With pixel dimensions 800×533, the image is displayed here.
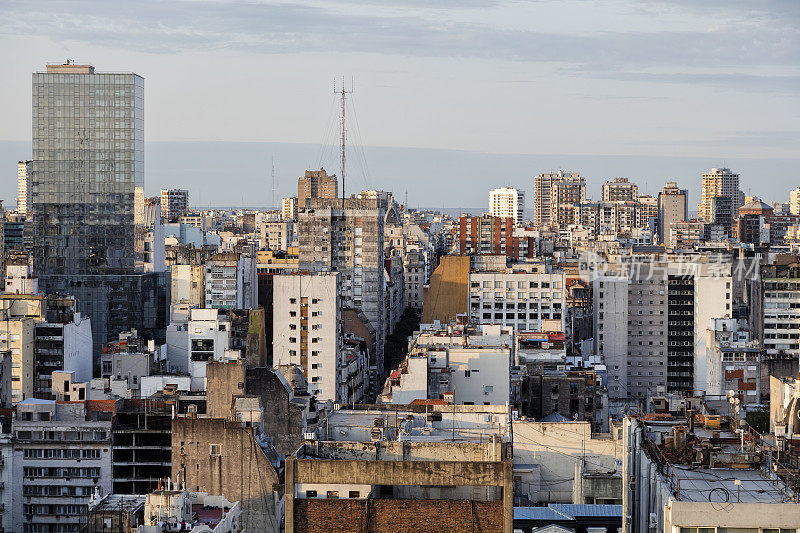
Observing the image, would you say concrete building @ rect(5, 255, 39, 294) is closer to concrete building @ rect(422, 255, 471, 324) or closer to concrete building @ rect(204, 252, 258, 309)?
concrete building @ rect(204, 252, 258, 309)

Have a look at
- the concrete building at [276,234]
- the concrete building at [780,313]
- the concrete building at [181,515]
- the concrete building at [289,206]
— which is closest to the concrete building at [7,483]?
the concrete building at [181,515]

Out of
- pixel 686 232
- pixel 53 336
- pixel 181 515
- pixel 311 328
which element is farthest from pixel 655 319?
pixel 686 232

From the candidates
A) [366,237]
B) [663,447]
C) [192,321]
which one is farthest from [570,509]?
[366,237]

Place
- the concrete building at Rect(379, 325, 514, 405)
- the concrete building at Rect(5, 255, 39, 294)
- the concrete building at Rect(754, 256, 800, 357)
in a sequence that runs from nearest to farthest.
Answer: the concrete building at Rect(379, 325, 514, 405) < the concrete building at Rect(5, 255, 39, 294) < the concrete building at Rect(754, 256, 800, 357)

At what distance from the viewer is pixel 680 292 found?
75.8 m

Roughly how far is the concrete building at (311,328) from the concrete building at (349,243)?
26.0 m

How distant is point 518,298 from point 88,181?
1006 inches

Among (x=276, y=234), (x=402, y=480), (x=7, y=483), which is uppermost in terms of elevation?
(x=276, y=234)

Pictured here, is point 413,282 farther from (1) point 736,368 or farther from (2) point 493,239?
(1) point 736,368

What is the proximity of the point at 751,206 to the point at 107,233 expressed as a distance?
361 feet

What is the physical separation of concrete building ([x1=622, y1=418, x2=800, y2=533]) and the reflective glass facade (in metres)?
56.3

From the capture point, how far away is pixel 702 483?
20.7 meters

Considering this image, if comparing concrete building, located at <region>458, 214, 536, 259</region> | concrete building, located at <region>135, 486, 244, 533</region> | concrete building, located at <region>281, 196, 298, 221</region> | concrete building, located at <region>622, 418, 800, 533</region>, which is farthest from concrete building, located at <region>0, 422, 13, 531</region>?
concrete building, located at <region>281, 196, 298, 221</region>

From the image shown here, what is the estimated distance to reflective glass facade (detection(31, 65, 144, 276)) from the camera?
7862cm
